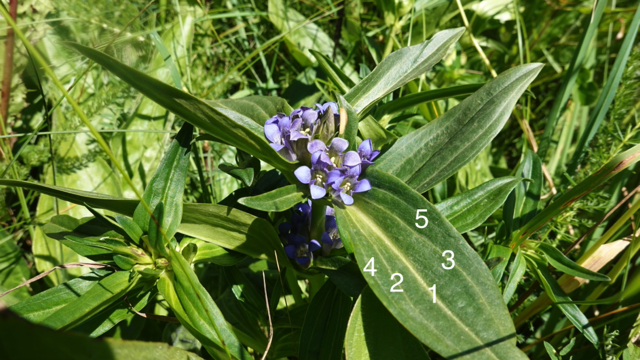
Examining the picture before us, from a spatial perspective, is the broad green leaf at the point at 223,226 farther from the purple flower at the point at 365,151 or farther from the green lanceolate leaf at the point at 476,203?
the green lanceolate leaf at the point at 476,203

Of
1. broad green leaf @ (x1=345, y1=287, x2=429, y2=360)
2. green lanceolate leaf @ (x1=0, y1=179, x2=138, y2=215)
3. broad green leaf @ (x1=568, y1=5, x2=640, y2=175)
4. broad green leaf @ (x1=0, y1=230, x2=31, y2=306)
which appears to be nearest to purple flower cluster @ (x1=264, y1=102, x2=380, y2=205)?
broad green leaf @ (x1=345, y1=287, x2=429, y2=360)

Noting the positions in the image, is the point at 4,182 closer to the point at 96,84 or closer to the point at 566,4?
the point at 96,84

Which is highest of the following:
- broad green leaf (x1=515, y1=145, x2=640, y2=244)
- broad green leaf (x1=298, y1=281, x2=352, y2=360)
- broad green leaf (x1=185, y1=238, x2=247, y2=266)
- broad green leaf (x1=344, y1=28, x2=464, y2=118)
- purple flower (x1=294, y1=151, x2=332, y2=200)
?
broad green leaf (x1=344, y1=28, x2=464, y2=118)

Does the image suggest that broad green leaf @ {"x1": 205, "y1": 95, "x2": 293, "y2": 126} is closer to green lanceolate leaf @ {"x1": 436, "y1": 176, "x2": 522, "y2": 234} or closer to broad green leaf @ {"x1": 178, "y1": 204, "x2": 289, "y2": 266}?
broad green leaf @ {"x1": 178, "y1": 204, "x2": 289, "y2": 266}

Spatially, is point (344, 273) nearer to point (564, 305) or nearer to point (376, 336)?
point (376, 336)

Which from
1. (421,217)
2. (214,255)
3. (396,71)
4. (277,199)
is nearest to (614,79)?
(396,71)
